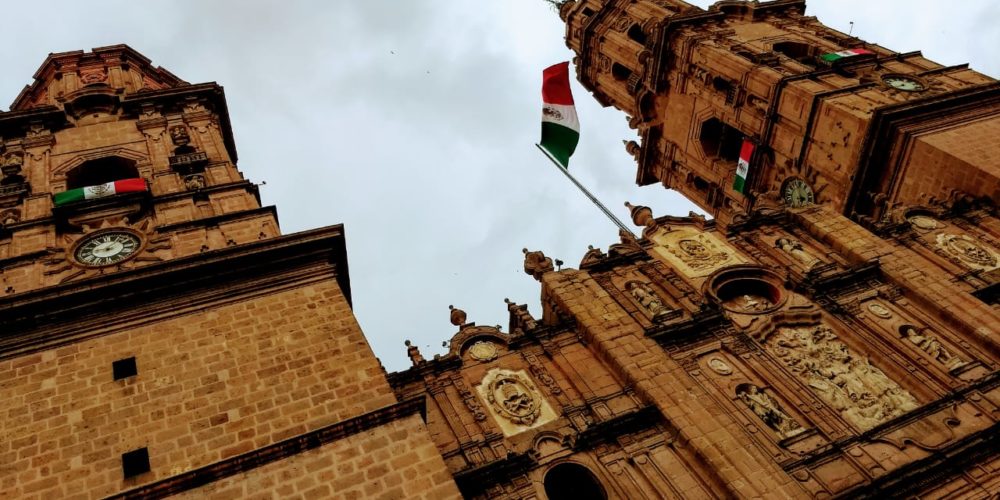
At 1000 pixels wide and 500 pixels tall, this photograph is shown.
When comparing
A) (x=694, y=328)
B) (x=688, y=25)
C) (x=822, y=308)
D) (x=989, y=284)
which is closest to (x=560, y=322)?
(x=694, y=328)

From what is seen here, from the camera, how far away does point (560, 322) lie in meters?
18.5

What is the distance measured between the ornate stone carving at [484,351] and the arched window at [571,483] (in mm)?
2859

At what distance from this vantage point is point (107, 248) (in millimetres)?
18016

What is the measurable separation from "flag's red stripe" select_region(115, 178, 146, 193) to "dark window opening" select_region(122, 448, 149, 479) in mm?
8129

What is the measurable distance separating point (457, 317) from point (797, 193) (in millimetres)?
12046

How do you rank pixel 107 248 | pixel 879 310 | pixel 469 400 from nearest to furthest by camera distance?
pixel 469 400
pixel 879 310
pixel 107 248

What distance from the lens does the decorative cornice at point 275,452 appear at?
12.1m

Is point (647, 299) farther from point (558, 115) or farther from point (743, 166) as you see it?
point (558, 115)

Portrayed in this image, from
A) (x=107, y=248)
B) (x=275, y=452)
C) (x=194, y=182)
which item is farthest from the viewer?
(x=194, y=182)

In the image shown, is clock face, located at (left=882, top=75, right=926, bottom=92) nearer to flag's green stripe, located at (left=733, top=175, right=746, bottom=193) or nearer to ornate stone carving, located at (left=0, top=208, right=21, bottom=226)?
flag's green stripe, located at (left=733, top=175, right=746, bottom=193)

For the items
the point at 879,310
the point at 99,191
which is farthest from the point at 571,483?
the point at 99,191

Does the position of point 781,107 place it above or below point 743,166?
below

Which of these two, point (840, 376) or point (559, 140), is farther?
point (559, 140)

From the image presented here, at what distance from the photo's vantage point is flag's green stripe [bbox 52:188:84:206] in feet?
63.4
